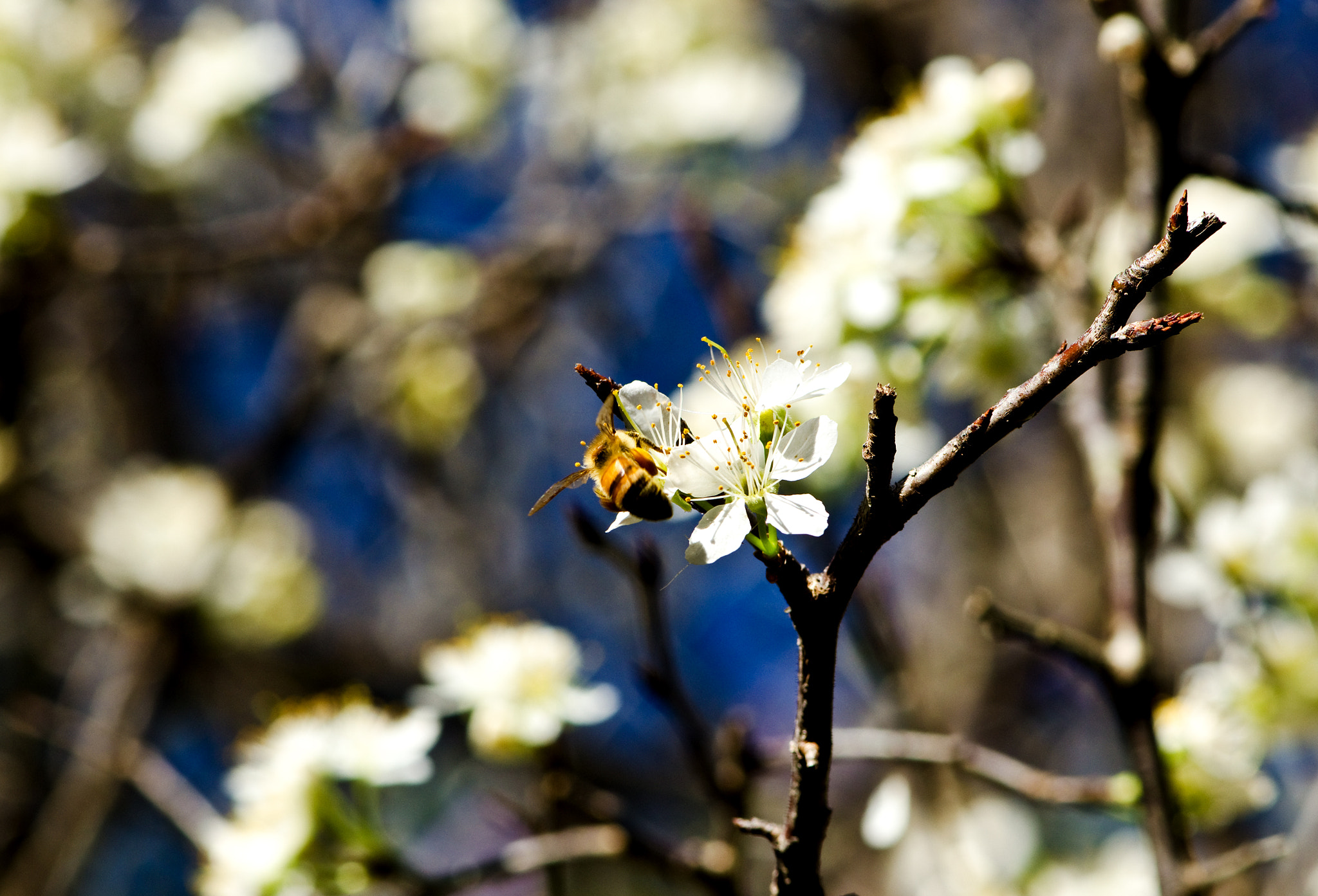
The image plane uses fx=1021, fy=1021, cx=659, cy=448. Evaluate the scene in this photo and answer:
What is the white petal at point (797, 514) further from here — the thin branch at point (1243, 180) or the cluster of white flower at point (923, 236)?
the thin branch at point (1243, 180)

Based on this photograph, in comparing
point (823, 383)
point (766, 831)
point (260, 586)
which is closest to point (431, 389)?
point (260, 586)

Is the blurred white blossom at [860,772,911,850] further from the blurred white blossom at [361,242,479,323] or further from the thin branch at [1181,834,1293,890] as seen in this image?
the blurred white blossom at [361,242,479,323]

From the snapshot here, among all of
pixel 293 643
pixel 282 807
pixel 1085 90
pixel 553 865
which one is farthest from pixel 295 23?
pixel 553 865

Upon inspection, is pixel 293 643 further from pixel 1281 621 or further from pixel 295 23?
pixel 1281 621

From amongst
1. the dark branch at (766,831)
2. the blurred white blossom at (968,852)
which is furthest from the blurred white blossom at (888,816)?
the blurred white blossom at (968,852)

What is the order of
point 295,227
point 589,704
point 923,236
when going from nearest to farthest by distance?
point 923,236 < point 589,704 < point 295,227

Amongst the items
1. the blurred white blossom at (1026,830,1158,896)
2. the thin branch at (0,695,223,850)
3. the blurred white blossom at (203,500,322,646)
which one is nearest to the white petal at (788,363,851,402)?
the thin branch at (0,695,223,850)

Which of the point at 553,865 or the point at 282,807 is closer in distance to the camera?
the point at 553,865

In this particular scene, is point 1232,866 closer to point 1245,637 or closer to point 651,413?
point 1245,637
